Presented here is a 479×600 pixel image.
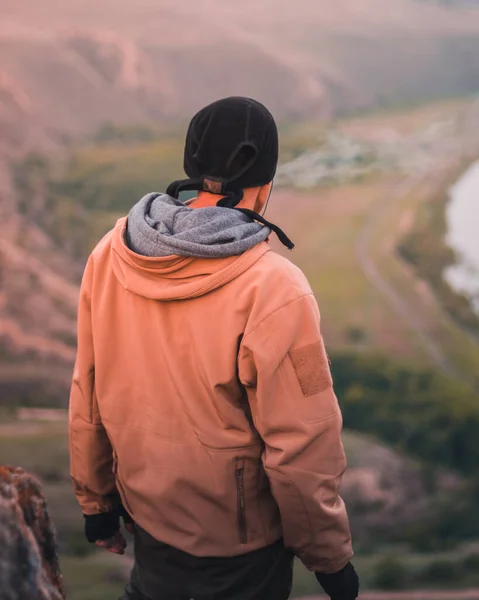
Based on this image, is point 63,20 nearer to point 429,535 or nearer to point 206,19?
point 206,19

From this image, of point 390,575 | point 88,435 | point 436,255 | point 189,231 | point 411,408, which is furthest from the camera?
point 436,255

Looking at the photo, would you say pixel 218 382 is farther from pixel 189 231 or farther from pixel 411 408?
pixel 411 408

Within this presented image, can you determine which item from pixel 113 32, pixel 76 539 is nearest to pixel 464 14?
pixel 113 32

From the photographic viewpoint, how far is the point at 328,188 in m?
3.20

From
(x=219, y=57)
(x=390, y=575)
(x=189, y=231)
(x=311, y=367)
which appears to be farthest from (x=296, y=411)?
(x=219, y=57)

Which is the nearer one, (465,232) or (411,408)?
(411,408)

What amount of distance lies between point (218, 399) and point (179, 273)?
21cm

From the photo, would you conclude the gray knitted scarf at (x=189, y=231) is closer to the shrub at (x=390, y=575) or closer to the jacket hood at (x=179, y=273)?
the jacket hood at (x=179, y=273)

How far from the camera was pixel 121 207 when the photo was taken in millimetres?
3145

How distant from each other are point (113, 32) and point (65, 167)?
55 centimetres

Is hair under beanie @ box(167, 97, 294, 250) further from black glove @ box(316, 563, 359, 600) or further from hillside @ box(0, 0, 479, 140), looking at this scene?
hillside @ box(0, 0, 479, 140)

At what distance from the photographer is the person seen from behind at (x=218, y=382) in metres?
1.30

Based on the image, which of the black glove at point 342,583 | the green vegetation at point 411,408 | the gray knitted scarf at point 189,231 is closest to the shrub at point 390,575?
the green vegetation at point 411,408

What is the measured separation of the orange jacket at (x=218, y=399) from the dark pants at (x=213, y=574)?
0.11ft
